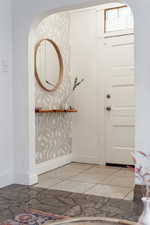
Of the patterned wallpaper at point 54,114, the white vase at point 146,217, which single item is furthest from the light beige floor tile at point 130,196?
the white vase at point 146,217

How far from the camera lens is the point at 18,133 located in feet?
11.6

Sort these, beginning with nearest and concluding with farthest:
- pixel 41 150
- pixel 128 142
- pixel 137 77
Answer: pixel 137 77, pixel 41 150, pixel 128 142

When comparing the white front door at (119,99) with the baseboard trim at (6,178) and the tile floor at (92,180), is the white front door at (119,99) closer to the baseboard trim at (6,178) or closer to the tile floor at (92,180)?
the tile floor at (92,180)

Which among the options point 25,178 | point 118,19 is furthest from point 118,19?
point 25,178

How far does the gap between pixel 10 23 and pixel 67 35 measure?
58.7 inches

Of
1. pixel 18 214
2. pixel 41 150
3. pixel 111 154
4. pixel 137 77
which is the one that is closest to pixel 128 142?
pixel 111 154

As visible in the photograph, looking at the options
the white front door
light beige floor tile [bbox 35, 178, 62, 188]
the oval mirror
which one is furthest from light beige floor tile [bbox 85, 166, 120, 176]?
the oval mirror

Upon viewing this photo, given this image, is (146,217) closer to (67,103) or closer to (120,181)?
(120,181)

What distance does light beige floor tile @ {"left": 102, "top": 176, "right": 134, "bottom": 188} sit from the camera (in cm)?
350

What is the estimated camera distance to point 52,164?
4344 mm

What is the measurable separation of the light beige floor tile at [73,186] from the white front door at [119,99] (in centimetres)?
122

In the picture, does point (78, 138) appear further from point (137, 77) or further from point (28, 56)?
point (137, 77)

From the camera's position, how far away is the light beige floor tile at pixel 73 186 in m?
3.28

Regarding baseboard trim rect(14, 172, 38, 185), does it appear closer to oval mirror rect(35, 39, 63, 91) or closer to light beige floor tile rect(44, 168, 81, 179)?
light beige floor tile rect(44, 168, 81, 179)
